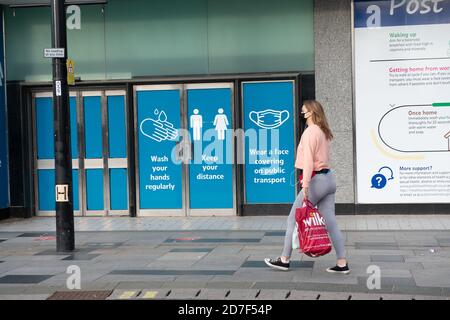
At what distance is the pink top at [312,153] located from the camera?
25.7ft

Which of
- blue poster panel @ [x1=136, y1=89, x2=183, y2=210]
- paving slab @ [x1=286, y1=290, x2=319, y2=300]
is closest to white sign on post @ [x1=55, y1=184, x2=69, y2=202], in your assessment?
paving slab @ [x1=286, y1=290, x2=319, y2=300]

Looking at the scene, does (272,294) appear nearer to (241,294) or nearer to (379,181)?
(241,294)

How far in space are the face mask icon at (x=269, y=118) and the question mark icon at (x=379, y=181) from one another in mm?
1943

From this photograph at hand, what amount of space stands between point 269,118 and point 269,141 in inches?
16.8

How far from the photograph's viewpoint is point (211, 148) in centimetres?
1386

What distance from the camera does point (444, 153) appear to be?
13.1 meters

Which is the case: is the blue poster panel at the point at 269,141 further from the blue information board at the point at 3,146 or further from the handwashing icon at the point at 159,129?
the blue information board at the point at 3,146

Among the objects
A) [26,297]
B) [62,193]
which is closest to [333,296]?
[26,297]

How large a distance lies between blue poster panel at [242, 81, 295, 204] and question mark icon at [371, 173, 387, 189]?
4.87ft

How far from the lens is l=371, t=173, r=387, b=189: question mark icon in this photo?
521 inches

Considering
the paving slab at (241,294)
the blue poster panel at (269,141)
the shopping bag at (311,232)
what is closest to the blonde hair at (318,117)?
the shopping bag at (311,232)

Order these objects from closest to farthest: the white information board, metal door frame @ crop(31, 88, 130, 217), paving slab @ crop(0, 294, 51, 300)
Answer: paving slab @ crop(0, 294, 51, 300) → the white information board → metal door frame @ crop(31, 88, 130, 217)

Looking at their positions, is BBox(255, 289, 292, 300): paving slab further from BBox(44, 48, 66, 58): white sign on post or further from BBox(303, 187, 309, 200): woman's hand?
BBox(44, 48, 66, 58): white sign on post
